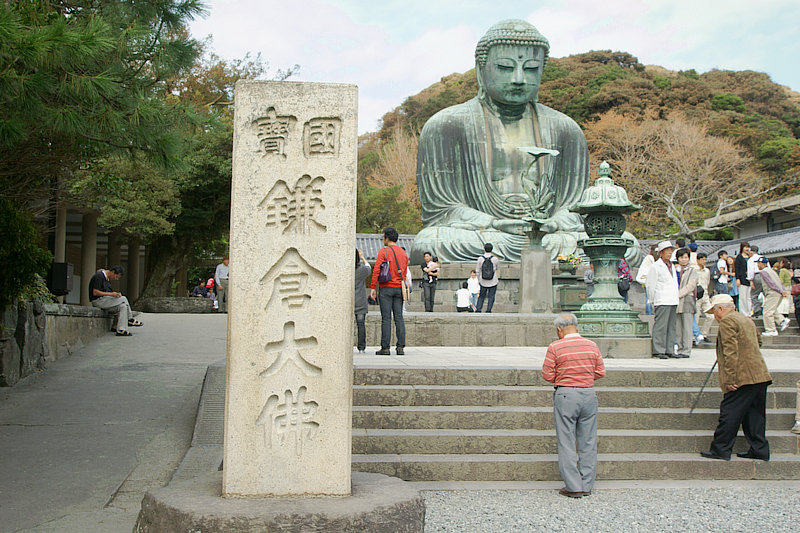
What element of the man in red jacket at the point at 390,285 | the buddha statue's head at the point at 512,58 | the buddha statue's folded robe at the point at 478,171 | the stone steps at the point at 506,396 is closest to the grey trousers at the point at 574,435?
the stone steps at the point at 506,396

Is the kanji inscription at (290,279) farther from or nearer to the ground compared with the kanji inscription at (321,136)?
nearer to the ground

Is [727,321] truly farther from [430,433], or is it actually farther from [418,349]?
[418,349]

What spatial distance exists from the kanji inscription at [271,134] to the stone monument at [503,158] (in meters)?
10.6

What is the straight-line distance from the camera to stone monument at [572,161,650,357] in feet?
27.2

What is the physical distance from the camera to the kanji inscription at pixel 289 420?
3.28 meters

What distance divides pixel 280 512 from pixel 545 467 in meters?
2.40

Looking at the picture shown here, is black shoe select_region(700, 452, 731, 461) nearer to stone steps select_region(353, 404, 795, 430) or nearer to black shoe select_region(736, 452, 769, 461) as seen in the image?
black shoe select_region(736, 452, 769, 461)

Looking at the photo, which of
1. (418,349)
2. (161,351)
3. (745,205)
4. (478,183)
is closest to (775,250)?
Answer: (745,205)

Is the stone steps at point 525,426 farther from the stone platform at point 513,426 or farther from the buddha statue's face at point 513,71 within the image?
the buddha statue's face at point 513,71

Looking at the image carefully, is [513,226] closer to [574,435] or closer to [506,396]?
[506,396]

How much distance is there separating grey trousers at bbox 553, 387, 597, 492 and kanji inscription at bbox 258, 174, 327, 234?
81.5 inches

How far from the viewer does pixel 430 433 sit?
5.09 meters

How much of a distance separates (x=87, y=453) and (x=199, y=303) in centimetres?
1250

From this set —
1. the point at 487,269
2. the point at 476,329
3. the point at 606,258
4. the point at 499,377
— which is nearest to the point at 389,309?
the point at 499,377
